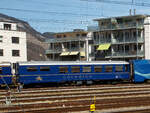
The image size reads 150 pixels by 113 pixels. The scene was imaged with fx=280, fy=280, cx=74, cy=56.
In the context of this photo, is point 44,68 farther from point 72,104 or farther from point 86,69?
point 72,104

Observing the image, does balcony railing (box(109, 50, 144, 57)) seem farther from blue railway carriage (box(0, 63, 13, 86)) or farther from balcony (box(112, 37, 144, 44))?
blue railway carriage (box(0, 63, 13, 86))

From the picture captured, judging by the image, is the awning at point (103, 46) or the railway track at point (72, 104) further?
the awning at point (103, 46)

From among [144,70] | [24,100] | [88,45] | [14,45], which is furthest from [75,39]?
[24,100]

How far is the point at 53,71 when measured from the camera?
106 feet

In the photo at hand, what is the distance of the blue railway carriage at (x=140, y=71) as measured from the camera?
35812 millimetres

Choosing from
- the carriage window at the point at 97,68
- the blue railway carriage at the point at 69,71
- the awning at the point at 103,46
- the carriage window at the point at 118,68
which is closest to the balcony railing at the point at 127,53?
the awning at the point at 103,46

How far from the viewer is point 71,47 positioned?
232 ft

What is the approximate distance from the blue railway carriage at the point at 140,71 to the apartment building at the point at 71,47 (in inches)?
1140

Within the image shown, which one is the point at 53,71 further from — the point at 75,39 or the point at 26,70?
the point at 75,39

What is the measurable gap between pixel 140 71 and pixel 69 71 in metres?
9.52

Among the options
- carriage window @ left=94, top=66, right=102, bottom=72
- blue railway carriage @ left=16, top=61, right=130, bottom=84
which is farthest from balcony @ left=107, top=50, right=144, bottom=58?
carriage window @ left=94, top=66, right=102, bottom=72

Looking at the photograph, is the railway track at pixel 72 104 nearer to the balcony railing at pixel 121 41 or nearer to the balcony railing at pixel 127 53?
the balcony railing at pixel 127 53

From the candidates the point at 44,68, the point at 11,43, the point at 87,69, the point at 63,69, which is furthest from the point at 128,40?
the point at 44,68

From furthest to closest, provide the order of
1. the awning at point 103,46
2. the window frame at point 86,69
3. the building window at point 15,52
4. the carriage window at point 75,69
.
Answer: the building window at point 15,52, the awning at point 103,46, the window frame at point 86,69, the carriage window at point 75,69
